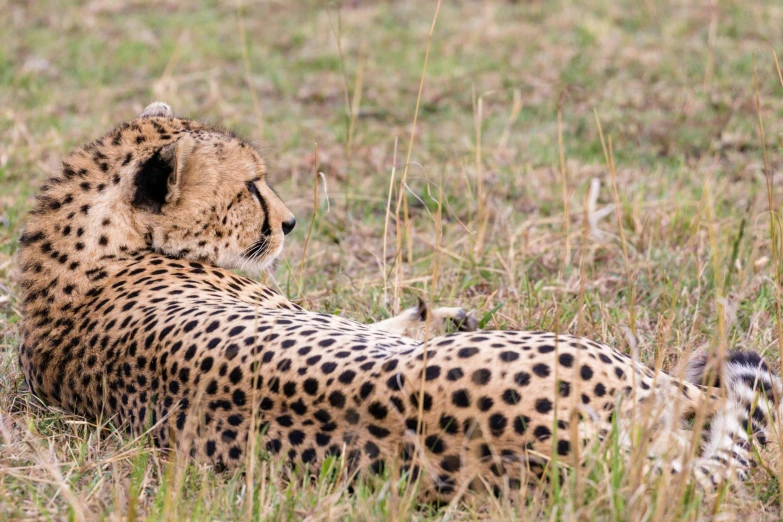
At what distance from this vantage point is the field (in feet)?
Result: 7.32

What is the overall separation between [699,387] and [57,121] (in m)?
4.27

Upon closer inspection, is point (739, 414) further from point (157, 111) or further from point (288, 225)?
point (157, 111)

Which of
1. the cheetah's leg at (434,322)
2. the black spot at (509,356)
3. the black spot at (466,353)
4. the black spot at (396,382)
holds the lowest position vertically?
the cheetah's leg at (434,322)

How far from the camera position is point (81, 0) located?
8172 millimetres

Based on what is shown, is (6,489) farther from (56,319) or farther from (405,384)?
(405,384)

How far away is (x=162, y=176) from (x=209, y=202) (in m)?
0.18

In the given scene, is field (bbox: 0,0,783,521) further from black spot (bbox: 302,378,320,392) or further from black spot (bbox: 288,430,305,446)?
black spot (bbox: 302,378,320,392)

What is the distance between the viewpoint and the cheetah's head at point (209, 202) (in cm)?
292

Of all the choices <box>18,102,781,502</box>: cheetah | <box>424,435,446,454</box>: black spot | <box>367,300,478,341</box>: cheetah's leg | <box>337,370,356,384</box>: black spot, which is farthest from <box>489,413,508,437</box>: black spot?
<box>367,300,478,341</box>: cheetah's leg

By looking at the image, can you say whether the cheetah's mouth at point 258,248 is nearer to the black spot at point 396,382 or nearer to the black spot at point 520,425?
the black spot at point 396,382

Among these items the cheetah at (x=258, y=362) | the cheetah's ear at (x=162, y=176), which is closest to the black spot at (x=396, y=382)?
the cheetah at (x=258, y=362)

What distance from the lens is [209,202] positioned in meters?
3.03

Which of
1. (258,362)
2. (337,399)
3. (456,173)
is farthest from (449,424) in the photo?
(456,173)

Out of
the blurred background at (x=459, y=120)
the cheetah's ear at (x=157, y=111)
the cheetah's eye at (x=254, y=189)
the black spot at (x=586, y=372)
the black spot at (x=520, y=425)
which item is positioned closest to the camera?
the black spot at (x=520, y=425)
